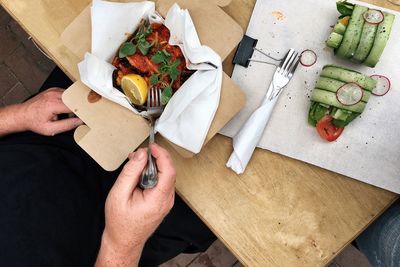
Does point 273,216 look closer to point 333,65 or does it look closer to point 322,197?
point 322,197

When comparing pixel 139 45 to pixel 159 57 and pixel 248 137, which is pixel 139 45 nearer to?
pixel 159 57

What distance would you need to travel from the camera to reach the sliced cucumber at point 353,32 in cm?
135

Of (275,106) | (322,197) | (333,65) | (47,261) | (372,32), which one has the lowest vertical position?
(47,261)

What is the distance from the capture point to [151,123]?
52.0 inches

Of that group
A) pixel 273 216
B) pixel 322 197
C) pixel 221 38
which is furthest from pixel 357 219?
pixel 221 38

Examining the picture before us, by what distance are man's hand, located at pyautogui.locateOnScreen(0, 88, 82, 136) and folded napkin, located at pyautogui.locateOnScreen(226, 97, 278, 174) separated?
0.56 m

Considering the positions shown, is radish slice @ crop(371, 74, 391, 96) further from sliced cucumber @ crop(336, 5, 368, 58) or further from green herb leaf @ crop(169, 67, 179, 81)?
green herb leaf @ crop(169, 67, 179, 81)

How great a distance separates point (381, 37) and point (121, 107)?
853mm

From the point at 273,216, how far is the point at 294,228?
0.25ft

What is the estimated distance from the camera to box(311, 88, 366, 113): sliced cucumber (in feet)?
4.35

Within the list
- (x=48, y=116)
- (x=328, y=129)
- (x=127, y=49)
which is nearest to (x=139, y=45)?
(x=127, y=49)

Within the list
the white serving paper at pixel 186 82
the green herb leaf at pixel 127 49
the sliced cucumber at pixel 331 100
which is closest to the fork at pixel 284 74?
the sliced cucumber at pixel 331 100

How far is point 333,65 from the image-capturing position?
55.2 inches

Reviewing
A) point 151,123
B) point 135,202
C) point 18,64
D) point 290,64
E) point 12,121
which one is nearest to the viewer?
point 135,202
